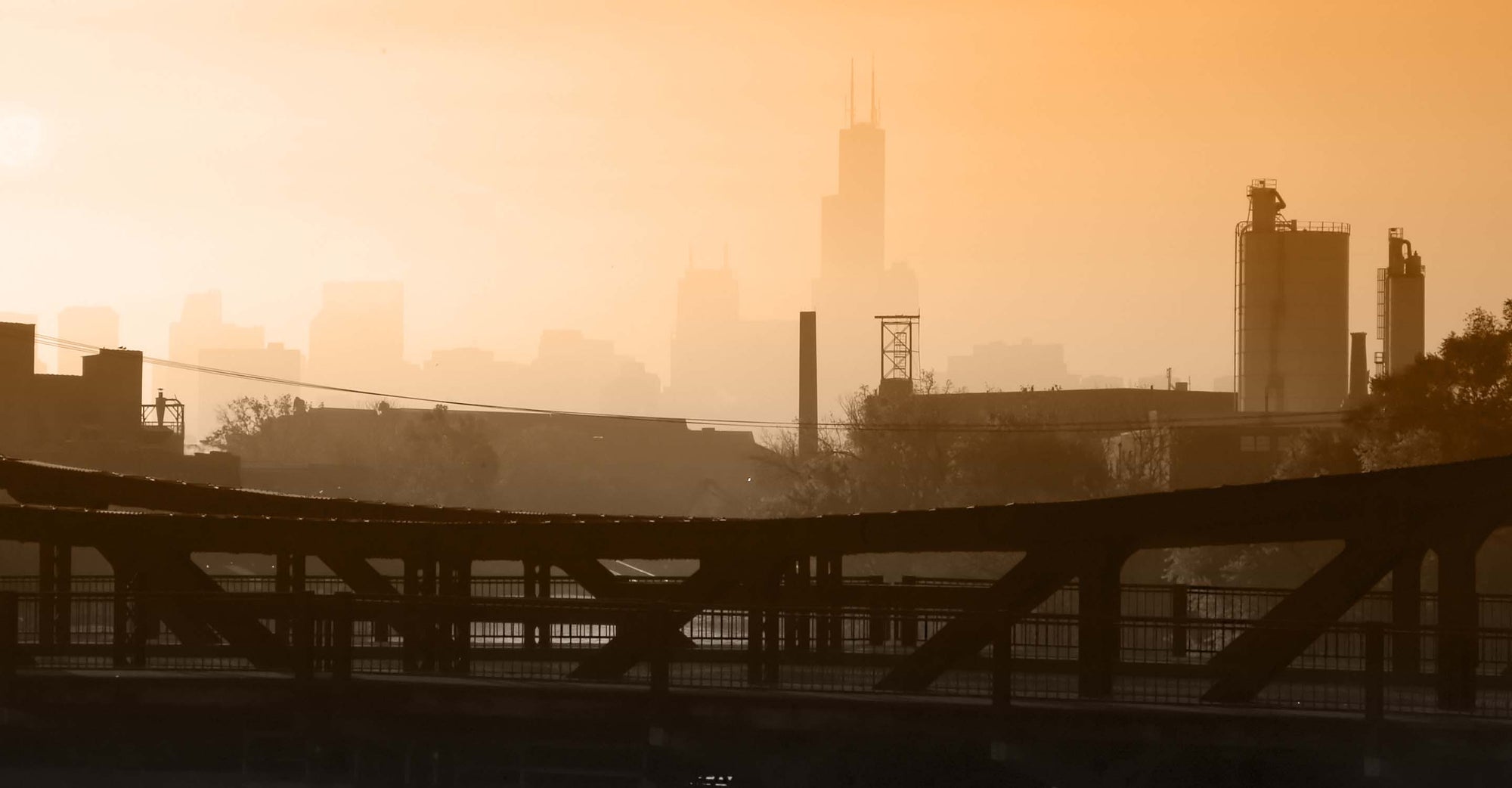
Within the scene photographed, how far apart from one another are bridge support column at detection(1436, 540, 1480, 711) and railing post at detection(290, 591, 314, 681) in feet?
42.1

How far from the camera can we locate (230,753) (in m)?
23.7

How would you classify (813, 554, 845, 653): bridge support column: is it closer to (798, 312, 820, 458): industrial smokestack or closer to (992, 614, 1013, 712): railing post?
(992, 614, 1013, 712): railing post

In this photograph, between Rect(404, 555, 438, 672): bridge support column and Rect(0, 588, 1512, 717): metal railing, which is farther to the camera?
Rect(404, 555, 438, 672): bridge support column

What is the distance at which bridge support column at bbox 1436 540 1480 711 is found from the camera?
20.9m

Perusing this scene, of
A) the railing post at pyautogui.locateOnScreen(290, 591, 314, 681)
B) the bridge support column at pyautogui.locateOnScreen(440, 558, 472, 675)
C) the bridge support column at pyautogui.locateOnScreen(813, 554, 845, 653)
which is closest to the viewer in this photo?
the railing post at pyautogui.locateOnScreen(290, 591, 314, 681)

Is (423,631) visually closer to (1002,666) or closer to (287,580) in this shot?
(287,580)

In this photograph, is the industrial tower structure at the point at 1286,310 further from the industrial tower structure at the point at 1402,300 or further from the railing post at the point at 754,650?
the railing post at the point at 754,650

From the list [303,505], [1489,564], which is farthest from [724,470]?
[303,505]

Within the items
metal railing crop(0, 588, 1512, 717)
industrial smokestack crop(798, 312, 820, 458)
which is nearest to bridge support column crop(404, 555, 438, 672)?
metal railing crop(0, 588, 1512, 717)

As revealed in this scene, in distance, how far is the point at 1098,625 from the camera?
2128 cm

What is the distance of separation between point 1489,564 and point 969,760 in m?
40.6

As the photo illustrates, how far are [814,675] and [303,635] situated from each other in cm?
714

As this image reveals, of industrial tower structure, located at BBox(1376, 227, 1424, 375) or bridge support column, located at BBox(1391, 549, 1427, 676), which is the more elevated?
industrial tower structure, located at BBox(1376, 227, 1424, 375)

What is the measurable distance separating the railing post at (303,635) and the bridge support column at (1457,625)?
12.8 meters
